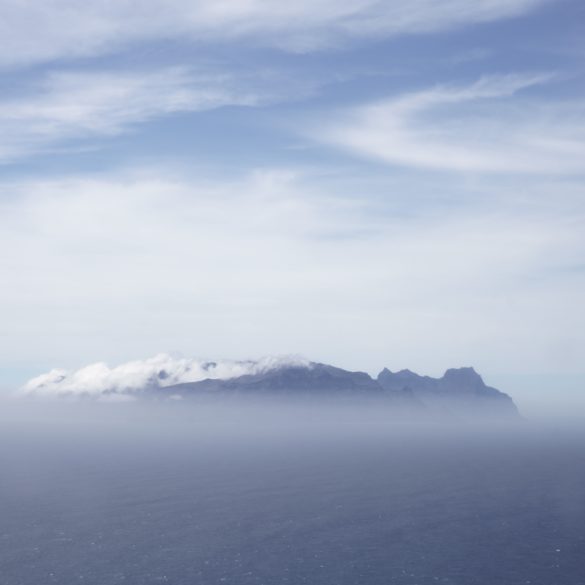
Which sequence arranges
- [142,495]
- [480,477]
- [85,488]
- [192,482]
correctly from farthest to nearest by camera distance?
[480,477] < [192,482] < [85,488] < [142,495]

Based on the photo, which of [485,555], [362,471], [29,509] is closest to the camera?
[485,555]

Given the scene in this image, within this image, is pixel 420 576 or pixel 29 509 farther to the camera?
pixel 29 509

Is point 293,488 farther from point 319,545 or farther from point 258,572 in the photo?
point 258,572

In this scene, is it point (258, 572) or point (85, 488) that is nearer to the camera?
point (258, 572)

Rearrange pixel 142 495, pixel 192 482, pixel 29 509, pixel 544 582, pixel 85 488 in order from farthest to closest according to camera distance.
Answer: pixel 192 482
pixel 85 488
pixel 142 495
pixel 29 509
pixel 544 582

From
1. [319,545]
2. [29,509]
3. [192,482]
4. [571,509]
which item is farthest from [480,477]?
[29,509]

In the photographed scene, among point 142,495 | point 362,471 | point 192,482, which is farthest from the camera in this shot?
point 362,471

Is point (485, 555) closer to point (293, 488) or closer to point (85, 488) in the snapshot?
point (293, 488)

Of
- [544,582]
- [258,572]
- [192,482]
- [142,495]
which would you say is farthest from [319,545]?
[192,482]
